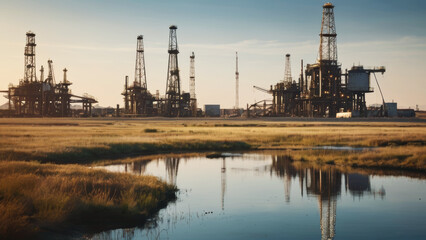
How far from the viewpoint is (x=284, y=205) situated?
2178 centimetres

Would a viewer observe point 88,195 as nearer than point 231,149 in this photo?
Yes

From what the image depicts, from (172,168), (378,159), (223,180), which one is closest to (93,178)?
(223,180)

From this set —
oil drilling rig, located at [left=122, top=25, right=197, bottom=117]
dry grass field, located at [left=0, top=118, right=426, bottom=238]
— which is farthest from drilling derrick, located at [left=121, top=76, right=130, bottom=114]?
dry grass field, located at [left=0, top=118, right=426, bottom=238]

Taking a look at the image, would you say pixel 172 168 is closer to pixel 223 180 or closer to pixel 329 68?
pixel 223 180

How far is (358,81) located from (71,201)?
10984cm

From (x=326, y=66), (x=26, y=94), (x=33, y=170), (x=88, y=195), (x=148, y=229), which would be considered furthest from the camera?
(x=26, y=94)

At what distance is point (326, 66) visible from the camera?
113 m

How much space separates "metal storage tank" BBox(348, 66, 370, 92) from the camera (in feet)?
380

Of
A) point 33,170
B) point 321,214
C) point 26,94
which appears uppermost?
point 26,94

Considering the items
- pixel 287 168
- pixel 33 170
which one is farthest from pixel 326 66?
pixel 33 170

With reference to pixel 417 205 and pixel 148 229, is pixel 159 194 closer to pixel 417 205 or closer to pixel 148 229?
pixel 148 229

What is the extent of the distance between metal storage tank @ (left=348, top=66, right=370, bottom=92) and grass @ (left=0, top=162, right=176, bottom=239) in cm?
10192

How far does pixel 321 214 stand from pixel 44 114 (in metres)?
134

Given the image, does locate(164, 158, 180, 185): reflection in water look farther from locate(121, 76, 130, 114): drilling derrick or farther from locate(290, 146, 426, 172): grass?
locate(121, 76, 130, 114): drilling derrick
